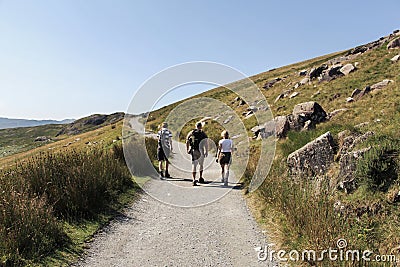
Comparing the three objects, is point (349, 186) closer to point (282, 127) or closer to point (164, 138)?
point (164, 138)

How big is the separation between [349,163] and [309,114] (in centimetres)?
1061

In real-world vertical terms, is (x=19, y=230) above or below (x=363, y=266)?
above

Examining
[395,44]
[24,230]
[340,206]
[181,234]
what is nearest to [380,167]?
[340,206]

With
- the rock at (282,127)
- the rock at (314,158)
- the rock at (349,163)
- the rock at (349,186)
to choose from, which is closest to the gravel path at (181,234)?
the rock at (314,158)

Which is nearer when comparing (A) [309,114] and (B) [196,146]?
(B) [196,146]

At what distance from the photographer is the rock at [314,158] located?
28.1 ft

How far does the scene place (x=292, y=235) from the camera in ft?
19.5

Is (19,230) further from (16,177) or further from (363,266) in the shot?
(363,266)

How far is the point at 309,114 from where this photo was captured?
57.7 feet

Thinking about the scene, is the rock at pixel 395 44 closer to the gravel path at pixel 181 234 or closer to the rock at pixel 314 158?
the rock at pixel 314 158

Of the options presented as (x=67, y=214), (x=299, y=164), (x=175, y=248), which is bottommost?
(x=175, y=248)

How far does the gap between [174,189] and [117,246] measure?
475cm

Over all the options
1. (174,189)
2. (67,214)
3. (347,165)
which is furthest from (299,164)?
→ (67,214)

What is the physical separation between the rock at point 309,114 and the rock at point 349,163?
940 cm
